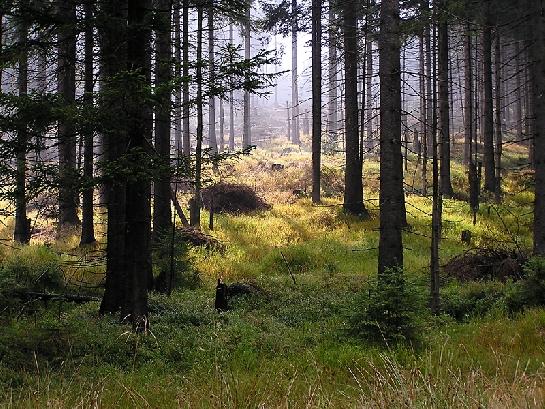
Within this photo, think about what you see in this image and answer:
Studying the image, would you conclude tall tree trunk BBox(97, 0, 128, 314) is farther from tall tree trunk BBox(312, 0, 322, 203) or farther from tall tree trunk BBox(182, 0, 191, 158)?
tall tree trunk BBox(312, 0, 322, 203)

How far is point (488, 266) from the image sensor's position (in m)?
11.5

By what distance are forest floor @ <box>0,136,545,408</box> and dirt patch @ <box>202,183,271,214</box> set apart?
4.81 meters

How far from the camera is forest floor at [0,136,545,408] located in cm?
363

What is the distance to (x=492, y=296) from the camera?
8930 mm

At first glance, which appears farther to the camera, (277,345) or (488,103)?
(488,103)

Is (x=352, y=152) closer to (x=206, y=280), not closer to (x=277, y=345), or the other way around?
(x=206, y=280)

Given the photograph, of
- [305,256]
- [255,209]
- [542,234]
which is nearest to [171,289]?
[305,256]

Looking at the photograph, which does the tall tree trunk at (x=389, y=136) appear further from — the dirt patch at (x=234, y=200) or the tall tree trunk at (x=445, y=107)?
the dirt patch at (x=234, y=200)

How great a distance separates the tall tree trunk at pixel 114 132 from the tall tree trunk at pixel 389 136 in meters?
4.80

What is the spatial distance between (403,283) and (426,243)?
9.74 meters

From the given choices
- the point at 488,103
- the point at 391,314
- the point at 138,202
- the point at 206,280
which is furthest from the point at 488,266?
the point at 488,103

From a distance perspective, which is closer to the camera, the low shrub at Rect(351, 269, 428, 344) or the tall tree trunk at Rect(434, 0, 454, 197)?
the low shrub at Rect(351, 269, 428, 344)

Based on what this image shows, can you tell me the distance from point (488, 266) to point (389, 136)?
14.8 feet

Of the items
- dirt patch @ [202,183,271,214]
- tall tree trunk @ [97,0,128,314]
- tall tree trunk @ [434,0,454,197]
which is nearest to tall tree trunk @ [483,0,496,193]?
tall tree trunk @ [434,0,454,197]
